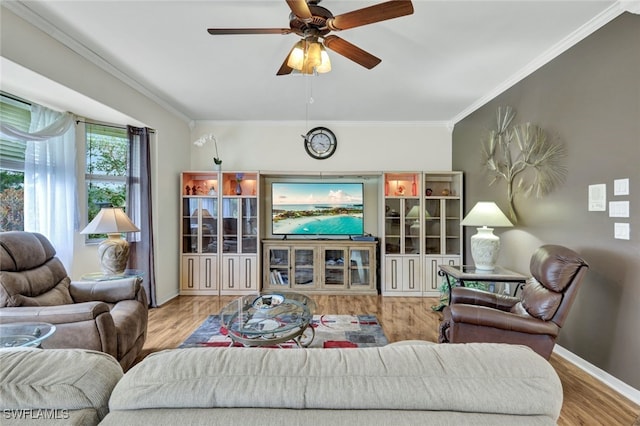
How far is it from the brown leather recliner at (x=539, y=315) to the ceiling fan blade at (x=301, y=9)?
2.11 metres

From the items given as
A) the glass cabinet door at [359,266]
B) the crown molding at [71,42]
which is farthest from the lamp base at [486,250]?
the crown molding at [71,42]

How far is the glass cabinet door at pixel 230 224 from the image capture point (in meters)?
4.67

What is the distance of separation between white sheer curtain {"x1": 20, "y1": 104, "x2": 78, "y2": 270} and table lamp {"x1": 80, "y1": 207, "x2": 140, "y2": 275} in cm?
52

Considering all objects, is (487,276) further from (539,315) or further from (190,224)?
(190,224)

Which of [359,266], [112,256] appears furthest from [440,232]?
[112,256]

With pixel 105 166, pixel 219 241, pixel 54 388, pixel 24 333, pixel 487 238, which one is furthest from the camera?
pixel 219 241

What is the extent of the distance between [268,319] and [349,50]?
2.08m

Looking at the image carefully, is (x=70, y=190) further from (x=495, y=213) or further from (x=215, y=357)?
(x=495, y=213)

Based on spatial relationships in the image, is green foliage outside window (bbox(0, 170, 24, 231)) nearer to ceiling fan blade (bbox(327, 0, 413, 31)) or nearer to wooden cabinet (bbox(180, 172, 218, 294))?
wooden cabinet (bbox(180, 172, 218, 294))

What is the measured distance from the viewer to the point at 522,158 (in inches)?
125

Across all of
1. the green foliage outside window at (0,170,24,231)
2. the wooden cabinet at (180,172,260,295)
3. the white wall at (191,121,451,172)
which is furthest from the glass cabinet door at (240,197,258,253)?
the green foliage outside window at (0,170,24,231)

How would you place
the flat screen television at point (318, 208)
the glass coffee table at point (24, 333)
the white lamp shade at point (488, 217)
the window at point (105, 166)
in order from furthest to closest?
1. the flat screen television at point (318, 208)
2. the window at point (105, 166)
3. the white lamp shade at point (488, 217)
4. the glass coffee table at point (24, 333)

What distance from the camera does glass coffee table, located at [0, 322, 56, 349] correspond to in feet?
5.10

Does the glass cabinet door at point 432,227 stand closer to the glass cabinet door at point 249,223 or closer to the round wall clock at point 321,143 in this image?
the round wall clock at point 321,143
